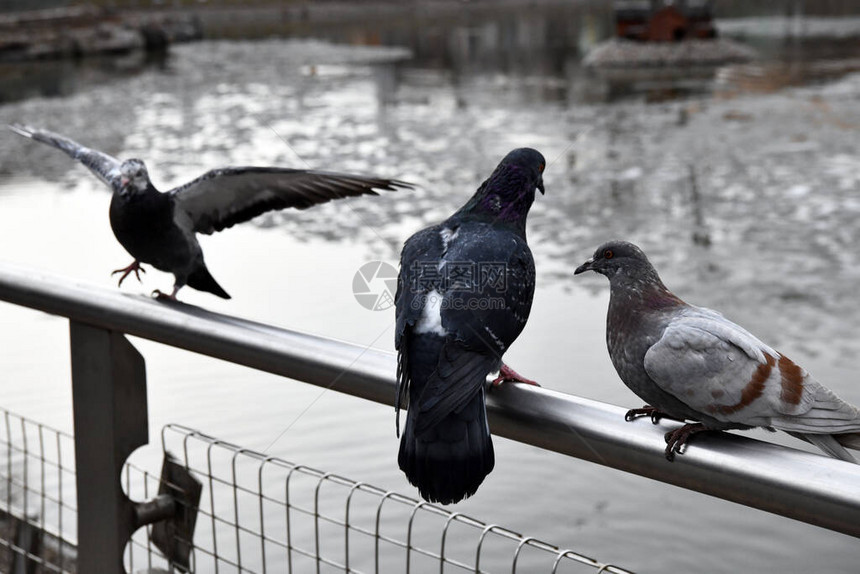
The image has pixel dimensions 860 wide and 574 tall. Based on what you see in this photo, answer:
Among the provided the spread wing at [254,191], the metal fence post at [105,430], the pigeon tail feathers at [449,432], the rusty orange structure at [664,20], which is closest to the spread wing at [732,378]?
the pigeon tail feathers at [449,432]

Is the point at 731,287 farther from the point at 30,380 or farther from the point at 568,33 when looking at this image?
the point at 568,33

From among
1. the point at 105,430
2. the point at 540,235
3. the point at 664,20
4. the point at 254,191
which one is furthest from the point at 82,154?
the point at 664,20

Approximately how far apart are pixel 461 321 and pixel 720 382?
32 centimetres

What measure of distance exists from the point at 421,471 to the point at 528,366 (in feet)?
10.5

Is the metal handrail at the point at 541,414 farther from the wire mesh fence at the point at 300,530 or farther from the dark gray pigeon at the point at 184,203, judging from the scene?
the wire mesh fence at the point at 300,530

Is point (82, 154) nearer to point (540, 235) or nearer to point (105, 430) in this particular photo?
point (105, 430)

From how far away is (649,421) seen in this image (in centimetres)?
119

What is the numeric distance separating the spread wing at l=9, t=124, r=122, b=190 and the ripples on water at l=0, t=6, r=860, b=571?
0.34 m

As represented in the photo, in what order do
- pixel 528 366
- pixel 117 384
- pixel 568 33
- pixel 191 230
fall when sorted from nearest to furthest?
pixel 117 384, pixel 191 230, pixel 528 366, pixel 568 33

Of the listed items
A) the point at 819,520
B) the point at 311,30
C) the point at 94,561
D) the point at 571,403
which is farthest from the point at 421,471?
the point at 311,30

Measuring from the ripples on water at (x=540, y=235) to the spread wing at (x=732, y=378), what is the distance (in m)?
0.28

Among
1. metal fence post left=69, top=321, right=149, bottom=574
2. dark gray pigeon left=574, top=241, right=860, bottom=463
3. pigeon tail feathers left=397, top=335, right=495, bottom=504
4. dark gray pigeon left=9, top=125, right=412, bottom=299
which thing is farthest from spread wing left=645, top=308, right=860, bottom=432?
metal fence post left=69, top=321, right=149, bottom=574

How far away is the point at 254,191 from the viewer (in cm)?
198

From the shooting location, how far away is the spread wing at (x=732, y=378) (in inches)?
47.9
